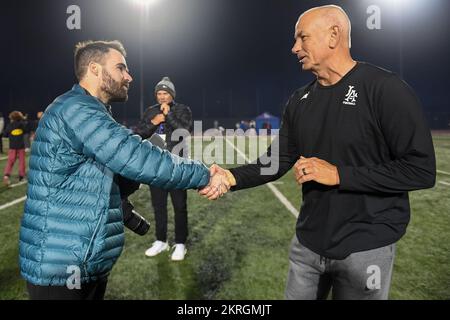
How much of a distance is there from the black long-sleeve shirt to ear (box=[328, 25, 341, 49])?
18cm

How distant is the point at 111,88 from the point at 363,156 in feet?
4.92

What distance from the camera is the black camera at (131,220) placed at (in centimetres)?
235

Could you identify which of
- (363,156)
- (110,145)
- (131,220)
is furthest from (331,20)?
(131,220)

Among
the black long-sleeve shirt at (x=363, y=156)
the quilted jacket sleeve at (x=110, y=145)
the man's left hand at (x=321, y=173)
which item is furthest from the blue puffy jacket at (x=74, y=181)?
the black long-sleeve shirt at (x=363, y=156)

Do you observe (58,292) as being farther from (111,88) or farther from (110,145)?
(111,88)

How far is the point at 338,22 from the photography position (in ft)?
6.39

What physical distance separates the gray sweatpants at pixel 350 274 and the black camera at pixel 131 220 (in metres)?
1.10

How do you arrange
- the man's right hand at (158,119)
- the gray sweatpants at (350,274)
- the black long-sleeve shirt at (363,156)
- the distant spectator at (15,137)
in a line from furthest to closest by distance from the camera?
the distant spectator at (15,137) < the man's right hand at (158,119) < the gray sweatpants at (350,274) < the black long-sleeve shirt at (363,156)

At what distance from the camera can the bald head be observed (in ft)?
6.39

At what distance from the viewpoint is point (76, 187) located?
6.03 ft

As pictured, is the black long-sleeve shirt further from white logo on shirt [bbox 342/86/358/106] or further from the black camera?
the black camera

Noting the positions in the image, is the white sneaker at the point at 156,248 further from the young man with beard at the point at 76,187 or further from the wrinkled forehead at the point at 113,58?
the wrinkled forehead at the point at 113,58

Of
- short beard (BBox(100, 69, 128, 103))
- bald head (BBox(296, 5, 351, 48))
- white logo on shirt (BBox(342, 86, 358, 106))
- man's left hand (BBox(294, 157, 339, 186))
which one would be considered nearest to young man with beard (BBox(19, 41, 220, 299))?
short beard (BBox(100, 69, 128, 103))
